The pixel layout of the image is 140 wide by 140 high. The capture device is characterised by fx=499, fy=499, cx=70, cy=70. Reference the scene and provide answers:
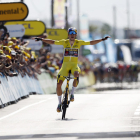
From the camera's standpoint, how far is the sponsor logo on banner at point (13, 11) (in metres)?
19.5

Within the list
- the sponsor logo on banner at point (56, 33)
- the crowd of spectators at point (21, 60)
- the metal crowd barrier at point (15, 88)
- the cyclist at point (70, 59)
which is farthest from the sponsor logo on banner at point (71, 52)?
the sponsor logo on banner at point (56, 33)

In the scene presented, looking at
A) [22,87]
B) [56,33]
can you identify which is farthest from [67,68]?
[56,33]

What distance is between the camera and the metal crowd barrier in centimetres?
1527

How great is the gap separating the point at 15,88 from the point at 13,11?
395 cm

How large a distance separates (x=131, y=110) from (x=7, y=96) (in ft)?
14.5

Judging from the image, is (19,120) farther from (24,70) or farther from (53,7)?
(53,7)

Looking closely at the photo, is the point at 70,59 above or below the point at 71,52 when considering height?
below

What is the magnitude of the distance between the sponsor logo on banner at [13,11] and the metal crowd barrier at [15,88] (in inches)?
94.0

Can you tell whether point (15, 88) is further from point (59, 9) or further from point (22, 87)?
point (59, 9)

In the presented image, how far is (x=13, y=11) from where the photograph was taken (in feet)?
64.4

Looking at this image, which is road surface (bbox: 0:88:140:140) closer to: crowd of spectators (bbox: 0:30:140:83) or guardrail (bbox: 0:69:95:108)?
guardrail (bbox: 0:69:95:108)

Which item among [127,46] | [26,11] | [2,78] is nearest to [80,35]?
[127,46]

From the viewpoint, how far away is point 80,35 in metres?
57.9

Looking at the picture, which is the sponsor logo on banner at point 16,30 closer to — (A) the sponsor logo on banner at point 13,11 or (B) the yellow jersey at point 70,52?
(A) the sponsor logo on banner at point 13,11
